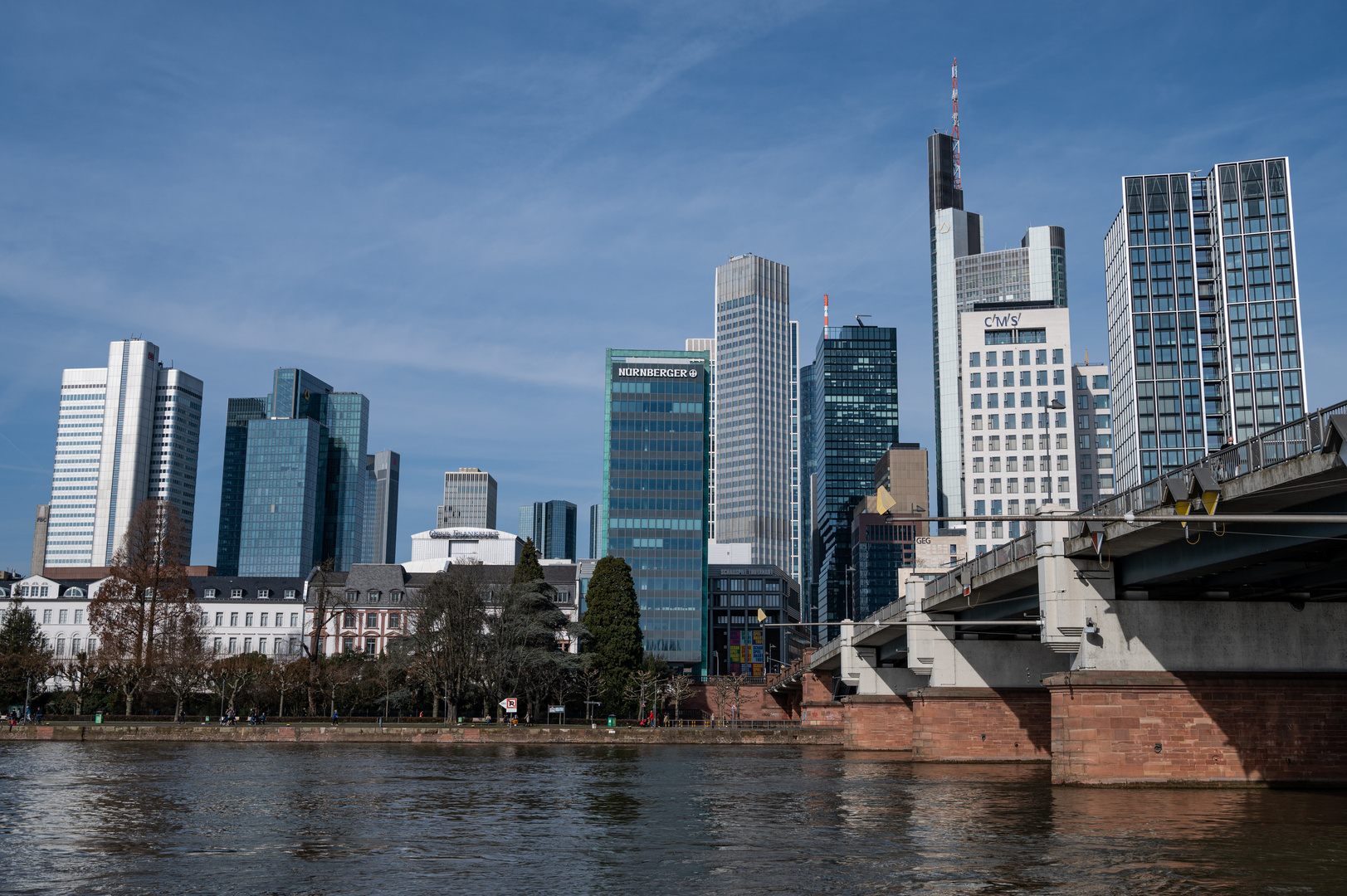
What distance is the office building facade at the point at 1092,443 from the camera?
183 m

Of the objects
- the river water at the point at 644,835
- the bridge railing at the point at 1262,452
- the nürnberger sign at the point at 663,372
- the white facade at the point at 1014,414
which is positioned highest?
the nürnberger sign at the point at 663,372

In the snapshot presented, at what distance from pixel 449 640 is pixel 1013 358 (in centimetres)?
9117

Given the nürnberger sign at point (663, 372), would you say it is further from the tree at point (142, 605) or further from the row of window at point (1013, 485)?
the tree at point (142, 605)

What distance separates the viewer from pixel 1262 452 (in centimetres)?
2848

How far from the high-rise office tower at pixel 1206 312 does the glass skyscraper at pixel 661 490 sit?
60223mm

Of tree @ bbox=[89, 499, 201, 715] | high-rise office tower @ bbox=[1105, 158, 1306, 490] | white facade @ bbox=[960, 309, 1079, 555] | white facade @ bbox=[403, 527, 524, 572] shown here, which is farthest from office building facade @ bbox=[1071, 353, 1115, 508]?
tree @ bbox=[89, 499, 201, 715]

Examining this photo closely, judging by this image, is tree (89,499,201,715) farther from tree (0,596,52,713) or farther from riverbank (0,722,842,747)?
tree (0,596,52,713)

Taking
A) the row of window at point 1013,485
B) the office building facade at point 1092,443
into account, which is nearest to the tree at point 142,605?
the row of window at point 1013,485

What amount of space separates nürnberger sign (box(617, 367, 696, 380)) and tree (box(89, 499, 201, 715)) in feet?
312

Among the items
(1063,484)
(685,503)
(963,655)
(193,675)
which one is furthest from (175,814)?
(685,503)

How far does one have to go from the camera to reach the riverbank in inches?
3066

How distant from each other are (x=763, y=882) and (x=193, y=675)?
79.7 meters

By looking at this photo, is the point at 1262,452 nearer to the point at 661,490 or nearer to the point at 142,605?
the point at 142,605

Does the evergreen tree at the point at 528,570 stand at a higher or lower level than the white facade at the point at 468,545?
lower
